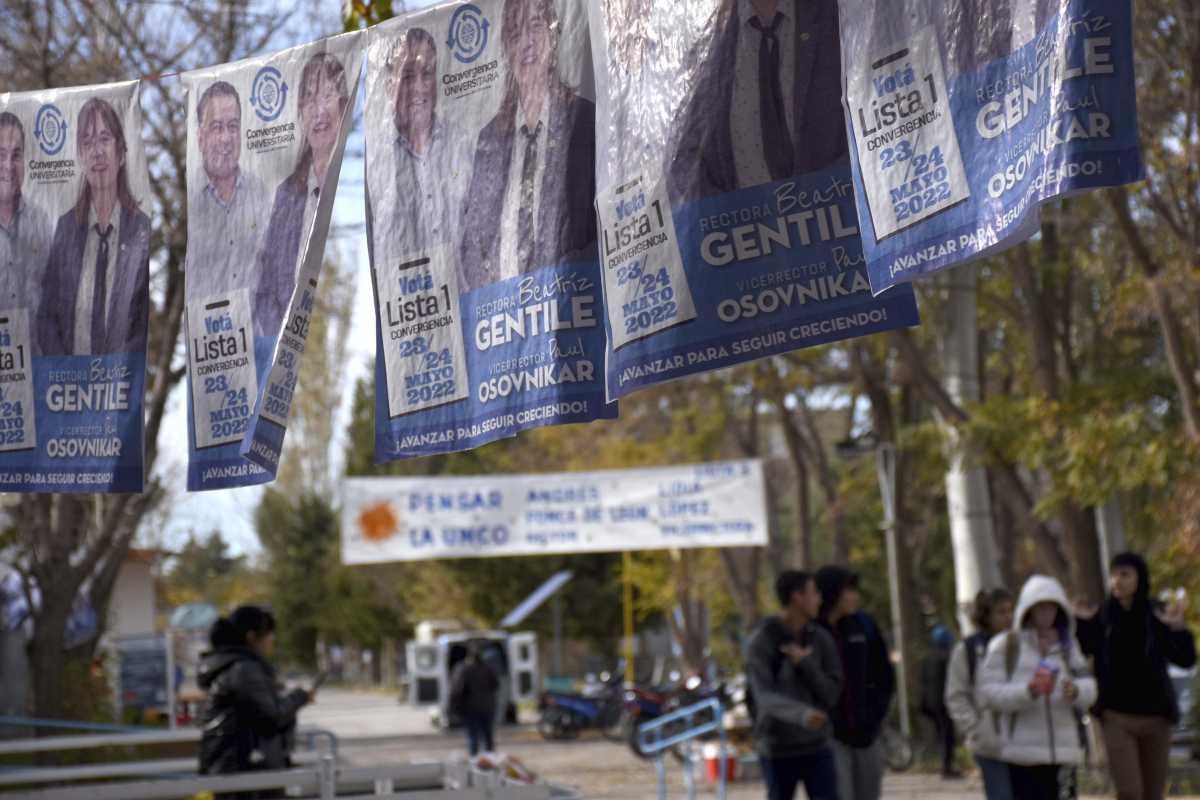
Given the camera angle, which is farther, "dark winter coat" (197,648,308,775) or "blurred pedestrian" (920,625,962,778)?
"blurred pedestrian" (920,625,962,778)

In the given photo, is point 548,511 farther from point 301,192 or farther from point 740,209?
point 740,209

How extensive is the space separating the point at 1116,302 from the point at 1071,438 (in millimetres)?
1909

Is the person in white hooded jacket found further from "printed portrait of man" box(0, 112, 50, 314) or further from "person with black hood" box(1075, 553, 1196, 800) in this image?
"printed portrait of man" box(0, 112, 50, 314)

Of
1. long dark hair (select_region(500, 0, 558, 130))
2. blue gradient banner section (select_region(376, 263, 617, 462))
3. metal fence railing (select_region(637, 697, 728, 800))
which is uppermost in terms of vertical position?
long dark hair (select_region(500, 0, 558, 130))

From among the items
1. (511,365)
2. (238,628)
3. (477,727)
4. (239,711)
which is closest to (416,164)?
(511,365)

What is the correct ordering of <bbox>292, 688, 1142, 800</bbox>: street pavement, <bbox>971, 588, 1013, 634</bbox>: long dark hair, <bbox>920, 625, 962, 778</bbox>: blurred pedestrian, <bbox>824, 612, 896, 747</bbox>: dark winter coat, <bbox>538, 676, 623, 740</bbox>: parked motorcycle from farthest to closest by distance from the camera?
1. <bbox>538, 676, 623, 740</bbox>: parked motorcycle
2. <bbox>920, 625, 962, 778</bbox>: blurred pedestrian
3. <bbox>292, 688, 1142, 800</bbox>: street pavement
4. <bbox>824, 612, 896, 747</bbox>: dark winter coat
5. <bbox>971, 588, 1013, 634</bbox>: long dark hair

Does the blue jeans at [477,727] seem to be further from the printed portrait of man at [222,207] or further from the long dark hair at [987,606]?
the printed portrait of man at [222,207]

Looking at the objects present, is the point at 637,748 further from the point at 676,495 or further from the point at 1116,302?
the point at 1116,302

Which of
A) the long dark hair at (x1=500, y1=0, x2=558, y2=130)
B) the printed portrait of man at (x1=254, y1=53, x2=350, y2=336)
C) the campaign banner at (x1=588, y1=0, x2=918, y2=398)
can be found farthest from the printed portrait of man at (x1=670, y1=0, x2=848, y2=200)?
the printed portrait of man at (x1=254, y1=53, x2=350, y2=336)

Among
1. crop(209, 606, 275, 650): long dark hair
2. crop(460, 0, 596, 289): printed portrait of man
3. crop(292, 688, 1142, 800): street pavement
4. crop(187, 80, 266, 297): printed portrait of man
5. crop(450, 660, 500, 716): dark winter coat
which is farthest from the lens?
crop(450, 660, 500, 716): dark winter coat

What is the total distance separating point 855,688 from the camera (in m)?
10.1

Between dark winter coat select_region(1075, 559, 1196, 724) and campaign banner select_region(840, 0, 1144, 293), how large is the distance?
5562 millimetres

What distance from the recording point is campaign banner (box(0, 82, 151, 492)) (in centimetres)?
688

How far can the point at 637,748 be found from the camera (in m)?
24.2
